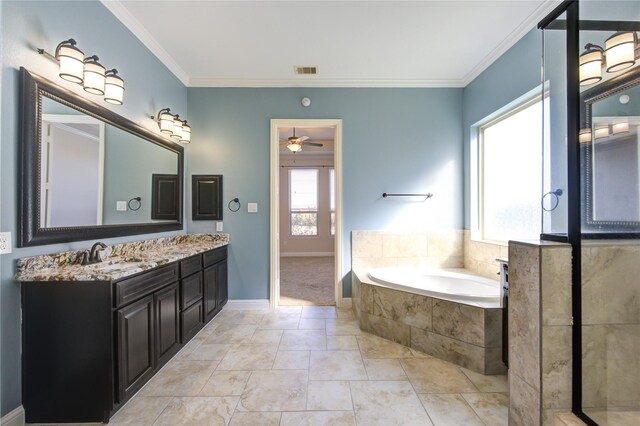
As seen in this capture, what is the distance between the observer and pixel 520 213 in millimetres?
2674

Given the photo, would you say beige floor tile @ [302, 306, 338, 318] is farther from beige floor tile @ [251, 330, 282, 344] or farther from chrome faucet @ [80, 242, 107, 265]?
chrome faucet @ [80, 242, 107, 265]

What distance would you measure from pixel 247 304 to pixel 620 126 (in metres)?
3.66

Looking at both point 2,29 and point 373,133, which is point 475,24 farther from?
point 2,29

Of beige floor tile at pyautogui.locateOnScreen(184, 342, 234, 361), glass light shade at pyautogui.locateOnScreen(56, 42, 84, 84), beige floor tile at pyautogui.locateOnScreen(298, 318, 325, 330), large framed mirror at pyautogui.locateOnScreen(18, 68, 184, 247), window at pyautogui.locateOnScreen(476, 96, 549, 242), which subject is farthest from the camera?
beige floor tile at pyautogui.locateOnScreen(298, 318, 325, 330)

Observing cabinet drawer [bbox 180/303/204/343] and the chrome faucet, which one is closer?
the chrome faucet

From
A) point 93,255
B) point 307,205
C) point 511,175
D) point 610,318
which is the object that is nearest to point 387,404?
point 610,318

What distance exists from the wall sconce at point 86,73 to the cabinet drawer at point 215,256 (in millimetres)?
1603

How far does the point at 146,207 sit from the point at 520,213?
380 centimetres

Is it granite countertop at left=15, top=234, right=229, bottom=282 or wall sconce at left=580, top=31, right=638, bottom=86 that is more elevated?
wall sconce at left=580, top=31, right=638, bottom=86

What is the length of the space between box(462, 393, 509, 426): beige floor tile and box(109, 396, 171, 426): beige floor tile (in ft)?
6.58

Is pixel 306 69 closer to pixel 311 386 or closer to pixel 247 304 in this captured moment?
pixel 247 304

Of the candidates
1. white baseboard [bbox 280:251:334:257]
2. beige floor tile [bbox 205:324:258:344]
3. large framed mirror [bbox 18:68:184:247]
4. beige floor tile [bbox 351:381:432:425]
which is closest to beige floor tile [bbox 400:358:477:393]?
beige floor tile [bbox 351:381:432:425]

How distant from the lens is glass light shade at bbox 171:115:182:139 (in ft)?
9.38

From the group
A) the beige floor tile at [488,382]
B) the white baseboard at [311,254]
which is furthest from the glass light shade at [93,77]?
the white baseboard at [311,254]
